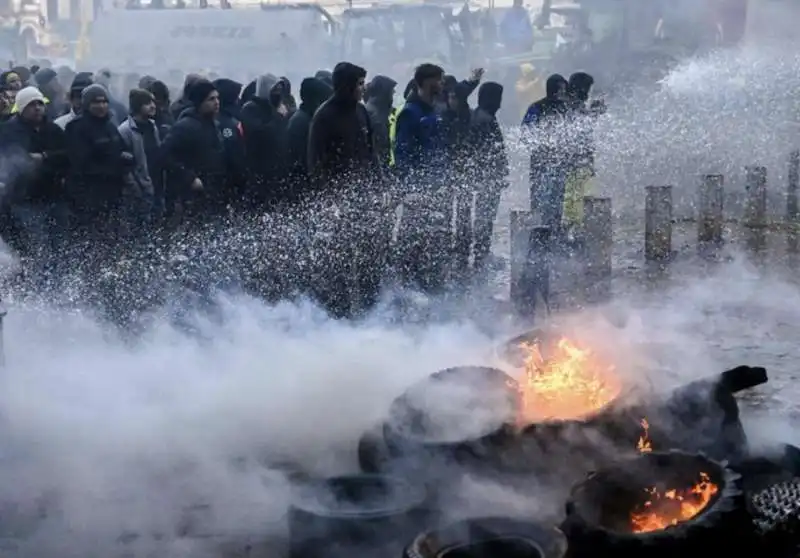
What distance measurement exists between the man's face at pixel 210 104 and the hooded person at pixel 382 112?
1395 mm

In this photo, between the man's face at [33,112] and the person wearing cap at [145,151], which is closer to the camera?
the man's face at [33,112]

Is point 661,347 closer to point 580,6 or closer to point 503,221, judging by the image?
point 503,221

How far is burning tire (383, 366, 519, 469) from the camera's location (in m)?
4.84

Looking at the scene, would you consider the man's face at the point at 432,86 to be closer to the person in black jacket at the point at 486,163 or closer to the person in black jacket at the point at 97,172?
the person in black jacket at the point at 486,163

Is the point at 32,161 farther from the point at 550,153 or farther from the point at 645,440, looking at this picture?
the point at 645,440

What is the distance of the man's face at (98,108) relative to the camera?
8266mm

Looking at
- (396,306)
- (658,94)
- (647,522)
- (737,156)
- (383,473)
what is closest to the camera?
(647,522)

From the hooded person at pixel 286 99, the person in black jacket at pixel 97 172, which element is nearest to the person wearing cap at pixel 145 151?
the person in black jacket at pixel 97 172

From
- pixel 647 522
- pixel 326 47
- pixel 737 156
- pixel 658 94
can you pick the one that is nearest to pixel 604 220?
pixel 647 522

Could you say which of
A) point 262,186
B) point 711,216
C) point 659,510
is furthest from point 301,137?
point 659,510

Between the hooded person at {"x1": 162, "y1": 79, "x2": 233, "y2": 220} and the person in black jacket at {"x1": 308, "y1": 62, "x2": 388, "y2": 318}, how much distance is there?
2.67 ft

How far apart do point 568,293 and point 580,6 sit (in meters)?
16.1

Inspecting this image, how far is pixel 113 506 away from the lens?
5117mm

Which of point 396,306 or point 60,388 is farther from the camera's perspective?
point 396,306
